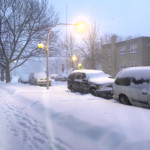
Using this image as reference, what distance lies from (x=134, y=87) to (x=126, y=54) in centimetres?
2578

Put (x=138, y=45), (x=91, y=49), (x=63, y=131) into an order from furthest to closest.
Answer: (x=138, y=45) → (x=91, y=49) → (x=63, y=131)

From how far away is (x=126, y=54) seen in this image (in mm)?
31094

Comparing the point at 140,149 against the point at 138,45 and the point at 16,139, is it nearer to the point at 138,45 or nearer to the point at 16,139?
the point at 16,139

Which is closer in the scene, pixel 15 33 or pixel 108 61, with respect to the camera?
pixel 15 33

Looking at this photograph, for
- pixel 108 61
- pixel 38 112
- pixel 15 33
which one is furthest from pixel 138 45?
pixel 38 112

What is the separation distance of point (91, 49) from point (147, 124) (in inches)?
907

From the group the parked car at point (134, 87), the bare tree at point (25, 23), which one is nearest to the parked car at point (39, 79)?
the bare tree at point (25, 23)

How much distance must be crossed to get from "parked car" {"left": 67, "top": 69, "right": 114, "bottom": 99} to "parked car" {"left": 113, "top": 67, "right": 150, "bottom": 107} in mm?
1862

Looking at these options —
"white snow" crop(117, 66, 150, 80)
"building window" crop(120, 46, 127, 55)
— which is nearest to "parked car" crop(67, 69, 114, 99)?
"white snow" crop(117, 66, 150, 80)

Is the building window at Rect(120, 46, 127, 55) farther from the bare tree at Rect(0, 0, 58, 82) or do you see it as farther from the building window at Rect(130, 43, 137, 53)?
the bare tree at Rect(0, 0, 58, 82)

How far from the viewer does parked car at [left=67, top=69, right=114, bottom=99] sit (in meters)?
9.64

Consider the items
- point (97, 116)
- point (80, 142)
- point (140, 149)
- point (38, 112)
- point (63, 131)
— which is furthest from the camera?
point (38, 112)

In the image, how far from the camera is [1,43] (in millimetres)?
19016

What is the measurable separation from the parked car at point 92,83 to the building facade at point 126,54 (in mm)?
19190
